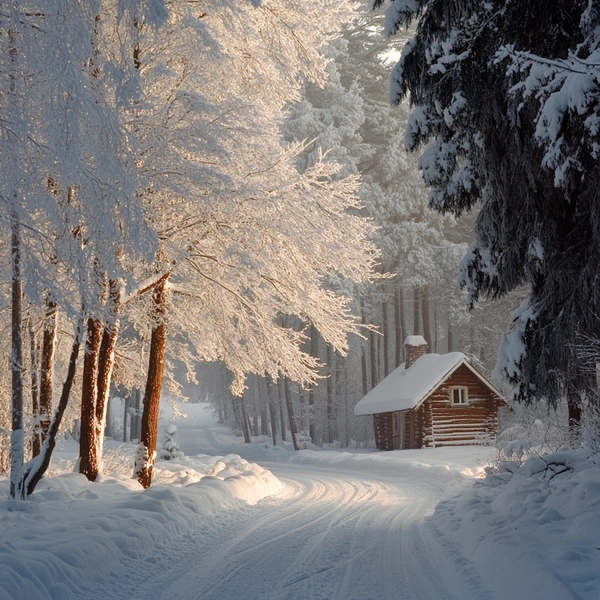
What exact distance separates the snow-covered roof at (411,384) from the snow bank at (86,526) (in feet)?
61.1

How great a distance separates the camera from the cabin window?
33.4m

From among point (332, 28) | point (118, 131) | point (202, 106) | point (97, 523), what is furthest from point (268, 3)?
point (97, 523)

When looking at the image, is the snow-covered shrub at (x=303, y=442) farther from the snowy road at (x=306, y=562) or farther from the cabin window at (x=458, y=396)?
the snowy road at (x=306, y=562)

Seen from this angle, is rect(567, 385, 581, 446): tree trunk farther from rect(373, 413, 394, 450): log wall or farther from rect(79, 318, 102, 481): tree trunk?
rect(373, 413, 394, 450): log wall

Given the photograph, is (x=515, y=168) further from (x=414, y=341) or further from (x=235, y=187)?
(x=414, y=341)

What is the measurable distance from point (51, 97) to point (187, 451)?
140ft

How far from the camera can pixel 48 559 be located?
20.7ft

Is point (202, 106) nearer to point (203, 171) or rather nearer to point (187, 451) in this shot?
point (203, 171)

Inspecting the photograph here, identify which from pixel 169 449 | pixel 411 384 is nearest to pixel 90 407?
pixel 169 449

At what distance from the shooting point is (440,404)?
33.1 metres

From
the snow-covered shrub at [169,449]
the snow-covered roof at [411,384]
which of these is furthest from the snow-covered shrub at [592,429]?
the snow-covered shrub at [169,449]

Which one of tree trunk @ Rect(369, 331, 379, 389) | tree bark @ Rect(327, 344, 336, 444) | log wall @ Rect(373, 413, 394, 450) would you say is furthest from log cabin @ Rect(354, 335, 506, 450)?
tree bark @ Rect(327, 344, 336, 444)

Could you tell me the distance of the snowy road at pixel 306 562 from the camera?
6.13 m

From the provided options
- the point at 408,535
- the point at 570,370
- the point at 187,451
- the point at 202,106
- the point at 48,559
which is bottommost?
the point at 187,451
